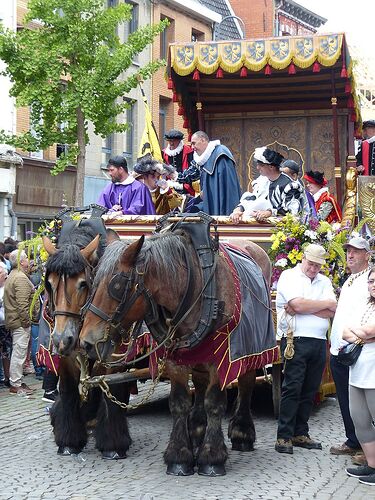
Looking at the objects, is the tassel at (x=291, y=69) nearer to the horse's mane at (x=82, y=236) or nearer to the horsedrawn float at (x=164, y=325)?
A: the horsedrawn float at (x=164, y=325)

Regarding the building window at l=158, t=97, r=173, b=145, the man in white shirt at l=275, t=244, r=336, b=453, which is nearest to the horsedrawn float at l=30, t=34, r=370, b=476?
the man in white shirt at l=275, t=244, r=336, b=453

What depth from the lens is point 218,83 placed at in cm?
1278

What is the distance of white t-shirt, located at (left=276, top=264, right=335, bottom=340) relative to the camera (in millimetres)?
8156

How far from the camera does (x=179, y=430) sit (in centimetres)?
Answer: 730

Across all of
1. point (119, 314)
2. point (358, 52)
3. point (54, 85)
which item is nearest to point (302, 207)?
point (119, 314)

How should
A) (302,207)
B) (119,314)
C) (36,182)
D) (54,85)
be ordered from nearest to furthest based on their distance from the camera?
1. (119,314)
2. (302,207)
3. (54,85)
4. (36,182)

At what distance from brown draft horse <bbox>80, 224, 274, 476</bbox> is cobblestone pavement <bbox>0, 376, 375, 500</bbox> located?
26 centimetres

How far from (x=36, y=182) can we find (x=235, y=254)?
742 inches

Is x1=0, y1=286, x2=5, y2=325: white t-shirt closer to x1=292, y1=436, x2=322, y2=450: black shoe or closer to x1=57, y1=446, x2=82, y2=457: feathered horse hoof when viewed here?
x1=57, y1=446, x2=82, y2=457: feathered horse hoof

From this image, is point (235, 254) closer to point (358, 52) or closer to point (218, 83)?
point (218, 83)

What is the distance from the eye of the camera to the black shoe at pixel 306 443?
328 inches

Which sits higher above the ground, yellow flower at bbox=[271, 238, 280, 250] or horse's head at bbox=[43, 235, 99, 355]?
yellow flower at bbox=[271, 238, 280, 250]

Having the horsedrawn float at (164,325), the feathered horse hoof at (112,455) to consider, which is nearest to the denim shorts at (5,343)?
the horsedrawn float at (164,325)

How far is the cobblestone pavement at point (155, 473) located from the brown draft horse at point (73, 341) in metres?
0.17
